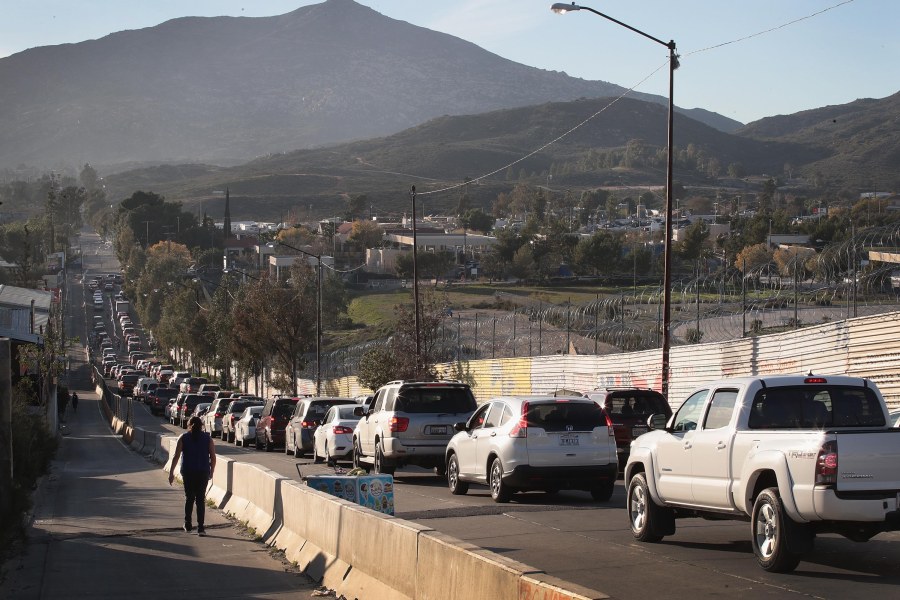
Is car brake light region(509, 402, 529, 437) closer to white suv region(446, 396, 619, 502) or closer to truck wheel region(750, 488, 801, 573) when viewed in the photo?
white suv region(446, 396, 619, 502)

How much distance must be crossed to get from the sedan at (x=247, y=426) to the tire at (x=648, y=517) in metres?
28.4

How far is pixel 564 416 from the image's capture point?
64.6 feet

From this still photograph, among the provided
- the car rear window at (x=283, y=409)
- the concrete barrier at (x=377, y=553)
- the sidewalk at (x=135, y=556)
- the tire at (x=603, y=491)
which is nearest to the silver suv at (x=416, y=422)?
the sidewalk at (x=135, y=556)

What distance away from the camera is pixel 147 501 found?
2425 centimetres

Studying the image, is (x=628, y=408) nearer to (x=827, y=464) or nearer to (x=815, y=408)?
(x=815, y=408)

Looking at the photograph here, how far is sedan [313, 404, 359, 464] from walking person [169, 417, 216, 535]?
33.4ft

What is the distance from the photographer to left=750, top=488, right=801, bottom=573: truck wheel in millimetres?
11547


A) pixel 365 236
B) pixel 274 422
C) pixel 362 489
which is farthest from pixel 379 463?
pixel 365 236

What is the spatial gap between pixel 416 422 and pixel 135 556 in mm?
9566

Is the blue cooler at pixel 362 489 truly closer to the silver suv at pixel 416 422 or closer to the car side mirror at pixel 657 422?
the car side mirror at pixel 657 422

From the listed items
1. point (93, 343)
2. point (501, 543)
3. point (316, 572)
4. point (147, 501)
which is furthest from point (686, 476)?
point (93, 343)

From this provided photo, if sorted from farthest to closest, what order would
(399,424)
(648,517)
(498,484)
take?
(399,424) → (498,484) → (648,517)

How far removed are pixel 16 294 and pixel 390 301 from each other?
144ft

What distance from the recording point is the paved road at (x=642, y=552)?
1130 cm
